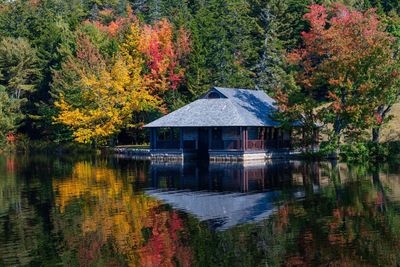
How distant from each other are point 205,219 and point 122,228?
11.9 feet

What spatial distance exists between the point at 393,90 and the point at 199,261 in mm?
39292

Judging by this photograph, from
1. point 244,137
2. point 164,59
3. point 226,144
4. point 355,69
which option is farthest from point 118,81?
point 355,69

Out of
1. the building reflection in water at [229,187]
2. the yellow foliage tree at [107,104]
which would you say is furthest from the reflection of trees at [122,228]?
the yellow foliage tree at [107,104]

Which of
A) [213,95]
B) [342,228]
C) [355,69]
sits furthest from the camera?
[213,95]

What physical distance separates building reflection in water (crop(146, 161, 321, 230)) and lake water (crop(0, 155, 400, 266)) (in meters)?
0.06

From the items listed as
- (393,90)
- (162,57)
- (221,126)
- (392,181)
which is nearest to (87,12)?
(162,57)

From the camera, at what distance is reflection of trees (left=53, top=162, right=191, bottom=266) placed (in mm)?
21156

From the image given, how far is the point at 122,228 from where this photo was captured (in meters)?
25.8

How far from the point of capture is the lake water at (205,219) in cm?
2098

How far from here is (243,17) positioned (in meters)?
84.4

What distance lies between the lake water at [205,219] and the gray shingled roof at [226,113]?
45.8 ft

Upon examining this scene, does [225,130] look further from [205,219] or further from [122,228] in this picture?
[122,228]

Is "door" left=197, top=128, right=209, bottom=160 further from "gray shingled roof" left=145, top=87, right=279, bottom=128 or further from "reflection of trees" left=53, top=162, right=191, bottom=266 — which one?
"reflection of trees" left=53, top=162, right=191, bottom=266

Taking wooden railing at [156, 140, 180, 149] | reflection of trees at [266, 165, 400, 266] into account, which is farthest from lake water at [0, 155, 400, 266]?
wooden railing at [156, 140, 180, 149]
